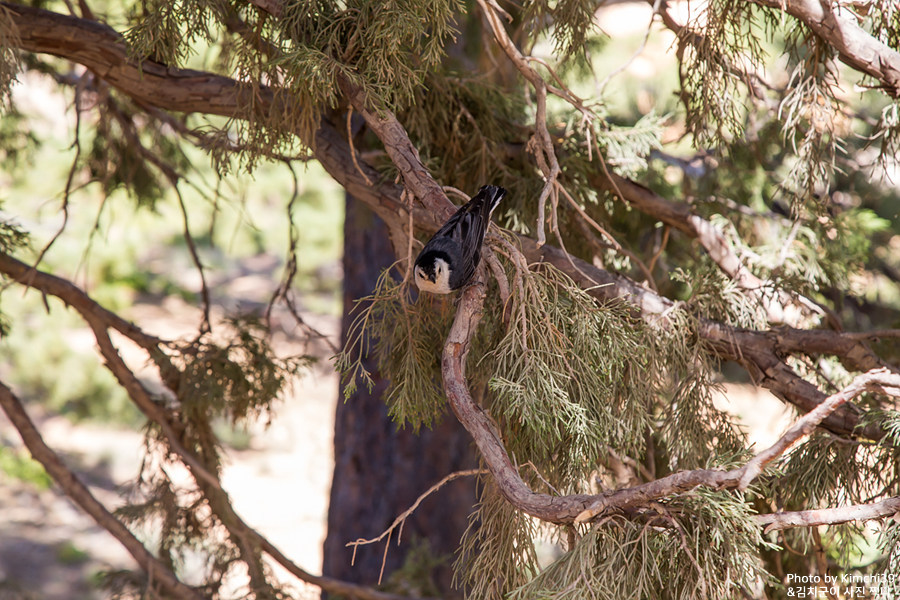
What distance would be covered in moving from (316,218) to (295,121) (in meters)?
7.87

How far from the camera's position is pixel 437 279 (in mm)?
1917

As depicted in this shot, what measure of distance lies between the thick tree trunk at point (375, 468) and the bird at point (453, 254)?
8.60ft

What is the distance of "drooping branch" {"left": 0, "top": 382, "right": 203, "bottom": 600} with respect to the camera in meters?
2.98

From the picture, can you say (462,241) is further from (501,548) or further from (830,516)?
(830,516)

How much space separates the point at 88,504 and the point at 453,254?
2.13 metres

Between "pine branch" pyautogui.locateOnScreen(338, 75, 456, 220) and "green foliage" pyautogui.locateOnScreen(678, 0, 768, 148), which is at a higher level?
"green foliage" pyautogui.locateOnScreen(678, 0, 768, 148)

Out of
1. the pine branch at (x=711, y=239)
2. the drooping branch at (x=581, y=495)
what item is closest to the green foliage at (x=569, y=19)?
the pine branch at (x=711, y=239)

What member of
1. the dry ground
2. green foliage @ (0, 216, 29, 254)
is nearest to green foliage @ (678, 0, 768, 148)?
green foliage @ (0, 216, 29, 254)

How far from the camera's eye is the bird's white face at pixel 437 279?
189 centimetres

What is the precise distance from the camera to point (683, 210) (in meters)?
2.87

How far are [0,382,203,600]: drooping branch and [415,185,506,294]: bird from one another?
187 cm

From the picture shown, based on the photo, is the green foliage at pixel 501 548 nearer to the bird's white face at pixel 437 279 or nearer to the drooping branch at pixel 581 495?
the drooping branch at pixel 581 495

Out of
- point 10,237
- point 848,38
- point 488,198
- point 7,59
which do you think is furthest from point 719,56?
point 10,237

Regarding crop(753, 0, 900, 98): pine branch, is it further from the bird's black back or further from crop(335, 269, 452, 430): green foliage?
crop(335, 269, 452, 430): green foliage
